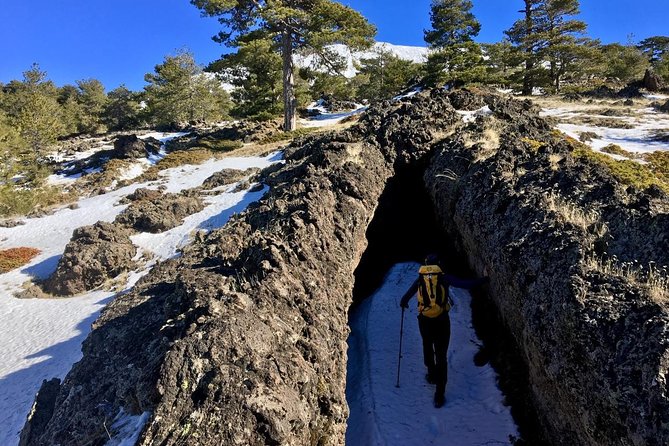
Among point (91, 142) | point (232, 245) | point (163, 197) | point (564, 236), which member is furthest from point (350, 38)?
point (91, 142)

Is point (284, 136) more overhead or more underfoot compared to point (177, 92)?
more underfoot

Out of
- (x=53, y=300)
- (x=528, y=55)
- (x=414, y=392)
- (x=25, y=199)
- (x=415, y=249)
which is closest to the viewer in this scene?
(x=414, y=392)

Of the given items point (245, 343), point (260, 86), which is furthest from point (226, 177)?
point (245, 343)

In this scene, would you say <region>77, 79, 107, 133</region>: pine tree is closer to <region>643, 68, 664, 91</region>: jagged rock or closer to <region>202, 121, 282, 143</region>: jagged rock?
<region>202, 121, 282, 143</region>: jagged rock

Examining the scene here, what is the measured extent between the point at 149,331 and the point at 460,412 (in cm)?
541

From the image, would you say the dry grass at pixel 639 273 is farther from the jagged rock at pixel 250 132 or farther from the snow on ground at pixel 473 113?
the jagged rock at pixel 250 132

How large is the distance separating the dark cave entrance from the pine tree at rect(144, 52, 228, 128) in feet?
138

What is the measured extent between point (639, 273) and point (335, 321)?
4.17 m

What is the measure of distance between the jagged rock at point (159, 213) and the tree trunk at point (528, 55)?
34.2 meters

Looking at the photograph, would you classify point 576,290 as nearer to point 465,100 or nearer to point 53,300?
point 465,100

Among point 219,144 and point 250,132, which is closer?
point 219,144

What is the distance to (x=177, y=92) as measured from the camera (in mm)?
49531

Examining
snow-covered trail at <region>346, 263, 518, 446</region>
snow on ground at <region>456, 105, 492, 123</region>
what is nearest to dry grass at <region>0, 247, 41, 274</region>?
snow-covered trail at <region>346, 263, 518, 446</region>

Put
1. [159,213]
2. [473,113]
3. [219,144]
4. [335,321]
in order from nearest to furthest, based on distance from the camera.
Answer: [335,321], [473,113], [159,213], [219,144]
